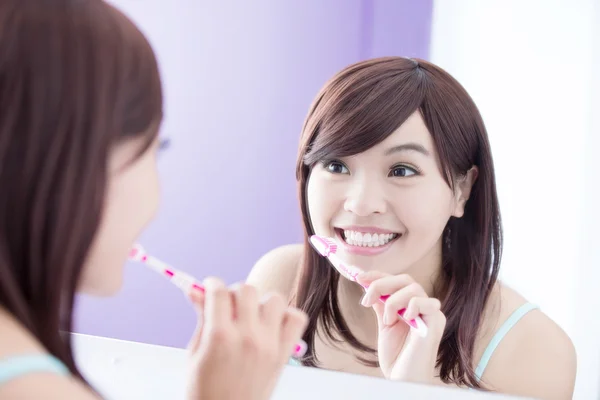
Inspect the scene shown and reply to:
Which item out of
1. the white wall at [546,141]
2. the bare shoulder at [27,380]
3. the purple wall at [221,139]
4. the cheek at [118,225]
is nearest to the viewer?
the bare shoulder at [27,380]

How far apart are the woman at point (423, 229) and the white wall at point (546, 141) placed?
0.05 feet

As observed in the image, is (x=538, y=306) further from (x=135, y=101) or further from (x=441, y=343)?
(x=135, y=101)

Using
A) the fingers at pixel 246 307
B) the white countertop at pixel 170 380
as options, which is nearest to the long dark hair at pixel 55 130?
the fingers at pixel 246 307

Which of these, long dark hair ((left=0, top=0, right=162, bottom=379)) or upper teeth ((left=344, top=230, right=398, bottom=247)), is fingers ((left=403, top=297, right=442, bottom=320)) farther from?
long dark hair ((left=0, top=0, right=162, bottom=379))

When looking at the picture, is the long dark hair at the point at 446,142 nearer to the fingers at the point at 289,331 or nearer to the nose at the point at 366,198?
the nose at the point at 366,198

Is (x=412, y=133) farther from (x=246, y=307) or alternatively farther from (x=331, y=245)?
(x=246, y=307)

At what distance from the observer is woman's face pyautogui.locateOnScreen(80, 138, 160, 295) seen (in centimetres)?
38

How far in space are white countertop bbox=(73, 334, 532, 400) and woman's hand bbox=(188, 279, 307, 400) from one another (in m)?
0.24

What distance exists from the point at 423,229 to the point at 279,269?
17cm

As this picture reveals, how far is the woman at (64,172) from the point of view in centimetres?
32

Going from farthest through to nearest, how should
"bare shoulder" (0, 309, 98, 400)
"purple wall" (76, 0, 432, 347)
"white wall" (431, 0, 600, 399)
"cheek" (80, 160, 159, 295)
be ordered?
"purple wall" (76, 0, 432, 347) < "white wall" (431, 0, 600, 399) < "cheek" (80, 160, 159, 295) < "bare shoulder" (0, 309, 98, 400)

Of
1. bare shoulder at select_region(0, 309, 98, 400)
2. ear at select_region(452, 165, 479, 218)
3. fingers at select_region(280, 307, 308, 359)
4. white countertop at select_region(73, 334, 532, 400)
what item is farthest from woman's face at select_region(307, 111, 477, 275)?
bare shoulder at select_region(0, 309, 98, 400)

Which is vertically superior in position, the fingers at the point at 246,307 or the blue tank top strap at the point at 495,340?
the fingers at the point at 246,307

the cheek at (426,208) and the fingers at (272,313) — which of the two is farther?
the cheek at (426,208)
